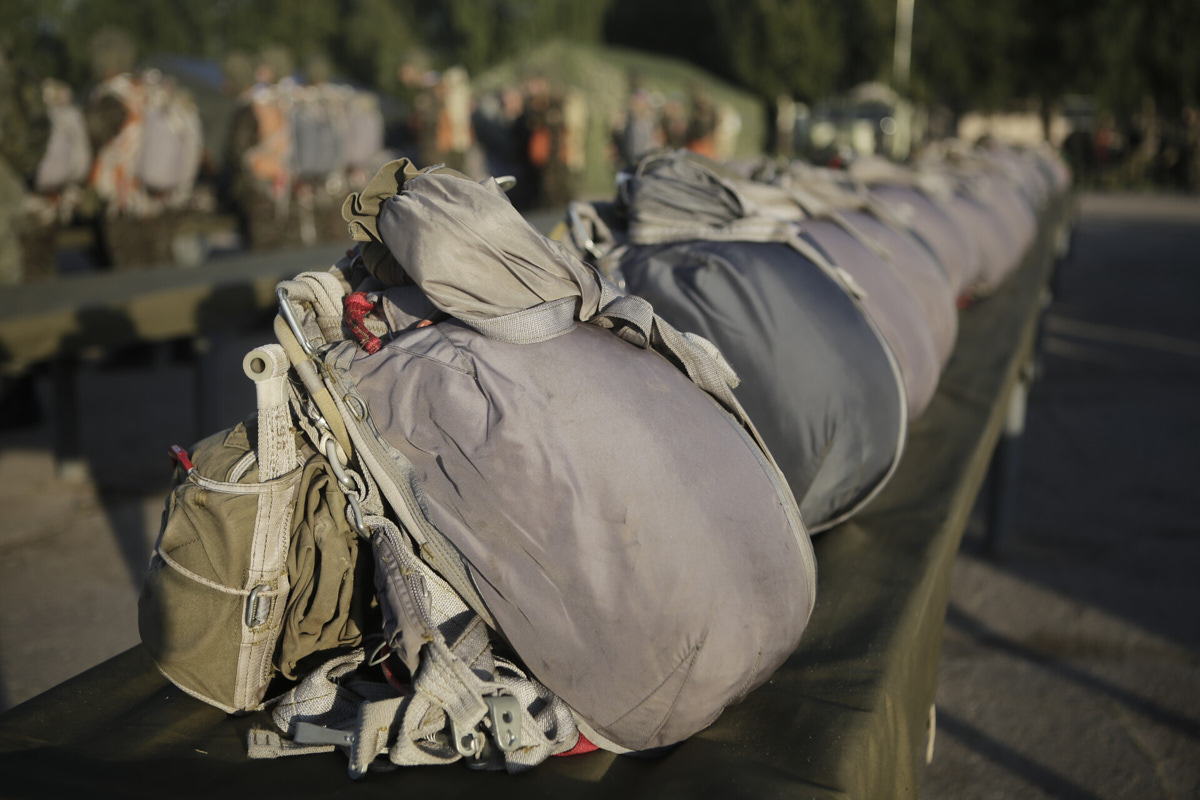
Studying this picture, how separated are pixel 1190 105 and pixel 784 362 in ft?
96.5

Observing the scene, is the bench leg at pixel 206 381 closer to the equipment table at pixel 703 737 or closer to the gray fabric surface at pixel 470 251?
the equipment table at pixel 703 737

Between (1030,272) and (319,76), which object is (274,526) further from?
(319,76)

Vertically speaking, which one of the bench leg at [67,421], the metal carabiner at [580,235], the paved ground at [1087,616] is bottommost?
the paved ground at [1087,616]

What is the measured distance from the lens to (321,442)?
141 centimetres

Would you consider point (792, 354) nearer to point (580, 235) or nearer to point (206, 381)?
point (580, 235)

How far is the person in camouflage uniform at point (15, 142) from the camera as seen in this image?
15.7ft

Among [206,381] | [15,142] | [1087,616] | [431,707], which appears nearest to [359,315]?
[431,707]

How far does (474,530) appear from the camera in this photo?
4.43 feet

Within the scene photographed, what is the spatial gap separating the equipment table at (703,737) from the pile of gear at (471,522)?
0.13 feet

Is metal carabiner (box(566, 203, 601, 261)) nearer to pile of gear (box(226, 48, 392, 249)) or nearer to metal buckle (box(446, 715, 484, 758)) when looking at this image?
metal buckle (box(446, 715, 484, 758))

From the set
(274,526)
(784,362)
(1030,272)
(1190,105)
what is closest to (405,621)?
(274,526)

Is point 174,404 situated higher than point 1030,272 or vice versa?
point 1030,272

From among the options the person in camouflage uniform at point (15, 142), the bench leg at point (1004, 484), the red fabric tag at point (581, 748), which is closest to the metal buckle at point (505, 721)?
the red fabric tag at point (581, 748)

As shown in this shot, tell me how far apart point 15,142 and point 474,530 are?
453cm
